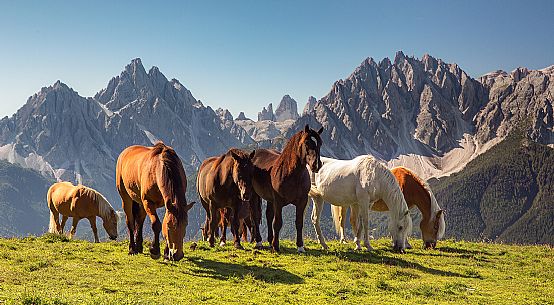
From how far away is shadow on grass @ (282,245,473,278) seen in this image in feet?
49.5

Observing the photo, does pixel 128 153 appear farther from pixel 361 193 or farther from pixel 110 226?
pixel 110 226

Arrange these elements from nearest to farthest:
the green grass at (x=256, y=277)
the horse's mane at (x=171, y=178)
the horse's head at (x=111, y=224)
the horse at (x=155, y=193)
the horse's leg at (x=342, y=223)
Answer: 1. the green grass at (x=256, y=277)
2. the horse at (x=155, y=193)
3. the horse's mane at (x=171, y=178)
4. the horse's leg at (x=342, y=223)
5. the horse's head at (x=111, y=224)

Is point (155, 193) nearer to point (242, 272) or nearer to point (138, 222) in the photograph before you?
point (138, 222)

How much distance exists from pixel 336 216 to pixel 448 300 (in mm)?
11635

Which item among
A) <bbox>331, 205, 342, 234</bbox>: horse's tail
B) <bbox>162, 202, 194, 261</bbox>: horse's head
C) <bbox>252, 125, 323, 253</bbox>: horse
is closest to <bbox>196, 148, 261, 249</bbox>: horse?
<bbox>252, 125, 323, 253</bbox>: horse

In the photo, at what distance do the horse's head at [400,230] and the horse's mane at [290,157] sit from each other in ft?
18.9

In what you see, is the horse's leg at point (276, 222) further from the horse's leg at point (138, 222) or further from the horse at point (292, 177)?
the horse's leg at point (138, 222)

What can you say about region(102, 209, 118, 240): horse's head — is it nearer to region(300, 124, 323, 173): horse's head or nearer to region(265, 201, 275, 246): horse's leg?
region(265, 201, 275, 246): horse's leg

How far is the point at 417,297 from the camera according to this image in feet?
37.4

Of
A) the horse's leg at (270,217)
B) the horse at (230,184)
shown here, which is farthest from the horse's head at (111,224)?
the horse's leg at (270,217)

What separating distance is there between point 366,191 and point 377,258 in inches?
115

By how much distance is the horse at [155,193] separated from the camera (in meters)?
12.3

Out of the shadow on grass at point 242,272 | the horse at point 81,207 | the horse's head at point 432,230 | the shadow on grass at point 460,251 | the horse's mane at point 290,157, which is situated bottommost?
the shadow on grass at point 460,251

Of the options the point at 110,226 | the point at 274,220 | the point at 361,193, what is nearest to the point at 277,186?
the point at 274,220
